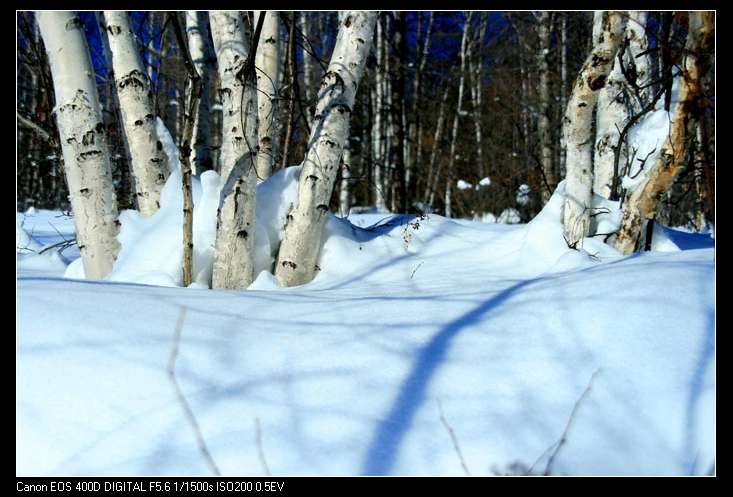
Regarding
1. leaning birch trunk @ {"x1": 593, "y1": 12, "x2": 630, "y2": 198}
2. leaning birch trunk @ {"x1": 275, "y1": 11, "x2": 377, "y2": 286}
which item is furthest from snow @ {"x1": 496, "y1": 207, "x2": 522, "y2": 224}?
leaning birch trunk @ {"x1": 275, "y1": 11, "x2": 377, "y2": 286}

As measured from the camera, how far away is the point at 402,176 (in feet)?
25.6

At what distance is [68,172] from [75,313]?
1.58 metres

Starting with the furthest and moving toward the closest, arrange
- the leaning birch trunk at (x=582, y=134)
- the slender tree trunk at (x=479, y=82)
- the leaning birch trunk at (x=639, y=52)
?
the slender tree trunk at (x=479, y=82)
the leaning birch trunk at (x=639, y=52)
the leaning birch trunk at (x=582, y=134)

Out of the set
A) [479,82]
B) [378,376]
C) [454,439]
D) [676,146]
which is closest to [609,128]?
[676,146]

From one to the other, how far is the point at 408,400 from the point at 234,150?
184 centimetres

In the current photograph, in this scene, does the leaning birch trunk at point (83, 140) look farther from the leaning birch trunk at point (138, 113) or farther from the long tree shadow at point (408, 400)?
the long tree shadow at point (408, 400)

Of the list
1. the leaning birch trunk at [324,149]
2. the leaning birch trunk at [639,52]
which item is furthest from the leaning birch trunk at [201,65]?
the leaning birch trunk at [639,52]

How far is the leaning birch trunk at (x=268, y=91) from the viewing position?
3678 mm

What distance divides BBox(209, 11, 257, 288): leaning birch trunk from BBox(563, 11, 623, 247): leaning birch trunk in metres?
1.74

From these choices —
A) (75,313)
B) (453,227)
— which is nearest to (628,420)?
(75,313)

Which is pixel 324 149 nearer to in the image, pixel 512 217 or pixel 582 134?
pixel 582 134

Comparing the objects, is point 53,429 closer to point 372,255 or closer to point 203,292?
point 203,292

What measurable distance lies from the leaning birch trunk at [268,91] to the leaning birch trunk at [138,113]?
0.66 m

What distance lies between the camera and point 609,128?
150 inches
